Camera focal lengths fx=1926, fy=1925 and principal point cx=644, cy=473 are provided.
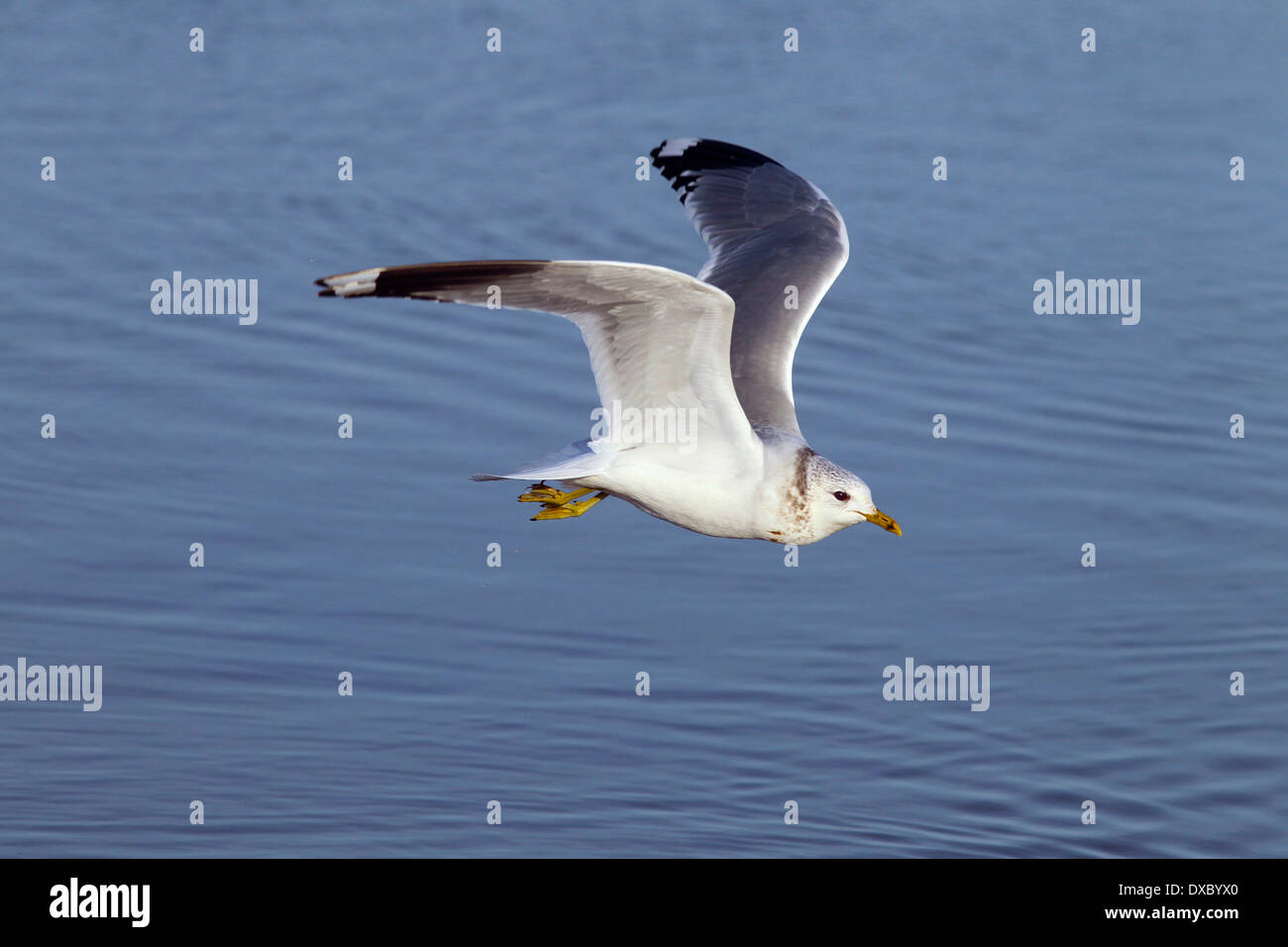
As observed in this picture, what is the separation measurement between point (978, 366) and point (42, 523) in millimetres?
5839

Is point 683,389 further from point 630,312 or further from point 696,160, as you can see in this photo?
point 696,160

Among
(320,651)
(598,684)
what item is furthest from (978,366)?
(320,651)

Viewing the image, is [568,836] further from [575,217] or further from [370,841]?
[575,217]

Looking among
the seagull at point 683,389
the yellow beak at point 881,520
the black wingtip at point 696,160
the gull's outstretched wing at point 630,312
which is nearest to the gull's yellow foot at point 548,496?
the seagull at point 683,389

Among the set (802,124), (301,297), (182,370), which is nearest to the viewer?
(182,370)

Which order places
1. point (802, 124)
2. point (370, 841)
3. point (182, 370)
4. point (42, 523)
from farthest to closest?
point (802, 124) → point (182, 370) → point (42, 523) → point (370, 841)

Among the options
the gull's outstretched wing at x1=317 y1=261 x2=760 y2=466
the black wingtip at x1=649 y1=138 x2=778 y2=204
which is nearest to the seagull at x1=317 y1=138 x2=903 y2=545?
the gull's outstretched wing at x1=317 y1=261 x2=760 y2=466

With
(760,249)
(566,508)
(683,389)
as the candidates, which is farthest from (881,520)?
(760,249)

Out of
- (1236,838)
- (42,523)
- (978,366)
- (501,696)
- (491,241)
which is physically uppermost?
(491,241)

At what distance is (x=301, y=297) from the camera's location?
1294 centimetres

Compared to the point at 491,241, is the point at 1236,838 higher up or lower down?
lower down

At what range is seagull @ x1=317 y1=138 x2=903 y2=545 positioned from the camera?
21.9 ft

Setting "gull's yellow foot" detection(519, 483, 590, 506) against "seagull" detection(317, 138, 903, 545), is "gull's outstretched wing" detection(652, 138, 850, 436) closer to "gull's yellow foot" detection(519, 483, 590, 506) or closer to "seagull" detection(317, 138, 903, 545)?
"seagull" detection(317, 138, 903, 545)

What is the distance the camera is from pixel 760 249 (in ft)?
29.4
